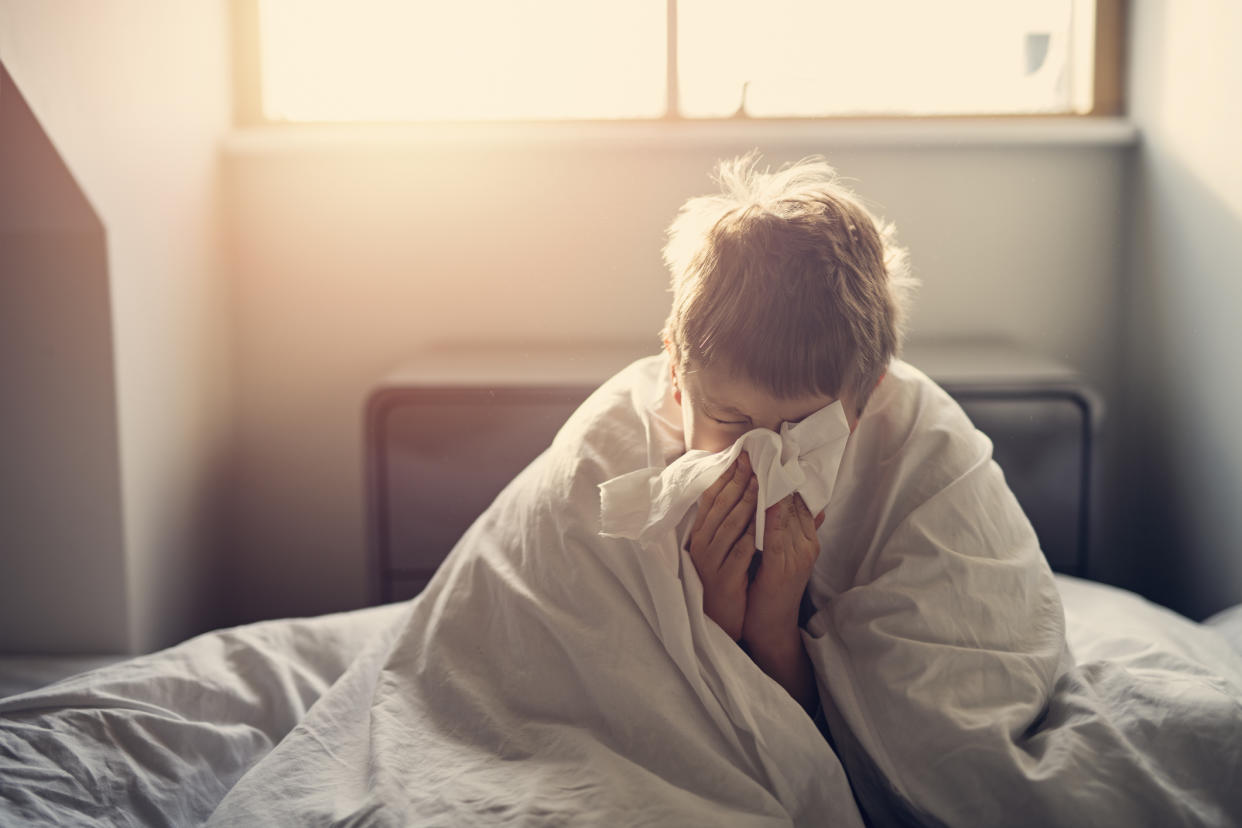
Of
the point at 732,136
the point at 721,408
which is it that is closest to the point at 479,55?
the point at 732,136

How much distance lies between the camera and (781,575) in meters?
0.96

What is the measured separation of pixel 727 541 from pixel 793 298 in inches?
8.8

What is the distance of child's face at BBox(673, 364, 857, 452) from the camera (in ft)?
3.07

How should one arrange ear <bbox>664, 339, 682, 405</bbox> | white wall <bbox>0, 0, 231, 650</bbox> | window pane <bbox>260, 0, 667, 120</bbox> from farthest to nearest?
window pane <bbox>260, 0, 667, 120</bbox>
white wall <bbox>0, 0, 231, 650</bbox>
ear <bbox>664, 339, 682, 405</bbox>

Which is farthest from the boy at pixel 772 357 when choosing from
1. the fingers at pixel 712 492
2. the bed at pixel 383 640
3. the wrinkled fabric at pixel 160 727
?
the wrinkled fabric at pixel 160 727

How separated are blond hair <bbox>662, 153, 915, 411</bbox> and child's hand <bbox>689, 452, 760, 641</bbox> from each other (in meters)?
0.09

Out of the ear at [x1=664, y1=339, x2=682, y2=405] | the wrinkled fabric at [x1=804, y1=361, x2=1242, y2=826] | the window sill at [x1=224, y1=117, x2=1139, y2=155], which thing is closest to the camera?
the wrinkled fabric at [x1=804, y1=361, x2=1242, y2=826]

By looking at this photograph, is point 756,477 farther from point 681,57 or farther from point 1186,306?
point 681,57

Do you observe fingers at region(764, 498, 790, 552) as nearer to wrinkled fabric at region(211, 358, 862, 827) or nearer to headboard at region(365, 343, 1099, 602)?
wrinkled fabric at region(211, 358, 862, 827)

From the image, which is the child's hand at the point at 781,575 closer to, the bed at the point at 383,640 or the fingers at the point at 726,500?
the fingers at the point at 726,500

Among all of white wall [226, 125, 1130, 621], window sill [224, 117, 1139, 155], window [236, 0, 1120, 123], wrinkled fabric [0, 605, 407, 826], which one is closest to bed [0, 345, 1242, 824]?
wrinkled fabric [0, 605, 407, 826]

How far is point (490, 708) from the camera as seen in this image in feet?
3.11

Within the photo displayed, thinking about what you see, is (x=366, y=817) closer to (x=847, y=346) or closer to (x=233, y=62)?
(x=847, y=346)

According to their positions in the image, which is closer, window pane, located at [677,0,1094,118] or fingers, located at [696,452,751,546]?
fingers, located at [696,452,751,546]
